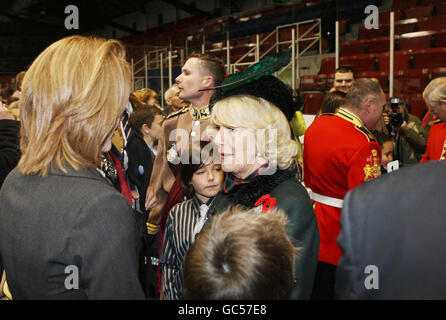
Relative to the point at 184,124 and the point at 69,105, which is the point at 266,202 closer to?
the point at 69,105

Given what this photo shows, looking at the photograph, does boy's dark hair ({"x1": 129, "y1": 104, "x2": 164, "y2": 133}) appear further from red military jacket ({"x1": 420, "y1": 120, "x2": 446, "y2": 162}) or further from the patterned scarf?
red military jacket ({"x1": 420, "y1": 120, "x2": 446, "y2": 162})

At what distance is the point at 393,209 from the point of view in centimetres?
58

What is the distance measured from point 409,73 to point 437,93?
6.88 ft

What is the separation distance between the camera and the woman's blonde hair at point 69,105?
2.83 feet

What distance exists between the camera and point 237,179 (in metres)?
1.46

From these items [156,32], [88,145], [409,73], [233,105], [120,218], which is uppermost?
[156,32]

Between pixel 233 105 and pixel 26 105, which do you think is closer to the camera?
pixel 26 105

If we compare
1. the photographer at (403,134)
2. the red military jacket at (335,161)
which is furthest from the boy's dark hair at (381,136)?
the red military jacket at (335,161)

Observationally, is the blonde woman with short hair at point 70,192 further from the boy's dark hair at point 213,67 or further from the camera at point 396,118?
the camera at point 396,118

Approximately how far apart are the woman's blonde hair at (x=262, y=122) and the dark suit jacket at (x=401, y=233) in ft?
2.66

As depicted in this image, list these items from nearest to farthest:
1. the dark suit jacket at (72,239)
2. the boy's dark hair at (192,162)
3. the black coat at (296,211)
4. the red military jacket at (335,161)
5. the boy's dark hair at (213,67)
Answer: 1. the dark suit jacket at (72,239)
2. the black coat at (296,211)
3. the boy's dark hair at (192,162)
4. the red military jacket at (335,161)
5. the boy's dark hair at (213,67)

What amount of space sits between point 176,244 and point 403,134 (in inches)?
94.4

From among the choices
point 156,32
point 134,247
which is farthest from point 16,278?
point 156,32

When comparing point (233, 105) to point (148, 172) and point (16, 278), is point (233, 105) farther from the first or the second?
point (148, 172)
